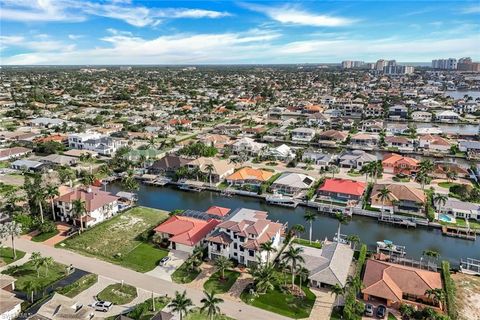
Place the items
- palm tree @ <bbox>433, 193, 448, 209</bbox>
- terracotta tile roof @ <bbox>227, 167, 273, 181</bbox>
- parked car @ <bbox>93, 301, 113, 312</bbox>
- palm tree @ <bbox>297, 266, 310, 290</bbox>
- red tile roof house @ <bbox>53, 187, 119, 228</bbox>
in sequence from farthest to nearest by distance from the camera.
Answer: terracotta tile roof @ <bbox>227, 167, 273, 181</bbox>
palm tree @ <bbox>433, 193, 448, 209</bbox>
red tile roof house @ <bbox>53, 187, 119, 228</bbox>
palm tree @ <bbox>297, 266, 310, 290</bbox>
parked car @ <bbox>93, 301, 113, 312</bbox>

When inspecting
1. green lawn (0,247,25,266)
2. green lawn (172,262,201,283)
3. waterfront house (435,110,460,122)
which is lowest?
green lawn (172,262,201,283)

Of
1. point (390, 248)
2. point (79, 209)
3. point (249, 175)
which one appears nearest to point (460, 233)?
point (390, 248)

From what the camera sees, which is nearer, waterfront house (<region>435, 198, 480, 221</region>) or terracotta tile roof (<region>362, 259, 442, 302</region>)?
terracotta tile roof (<region>362, 259, 442, 302</region>)

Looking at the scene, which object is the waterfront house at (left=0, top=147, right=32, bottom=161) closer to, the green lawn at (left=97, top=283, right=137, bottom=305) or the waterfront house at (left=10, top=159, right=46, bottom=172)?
the waterfront house at (left=10, top=159, right=46, bottom=172)

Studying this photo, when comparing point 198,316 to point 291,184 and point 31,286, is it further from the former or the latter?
point 291,184

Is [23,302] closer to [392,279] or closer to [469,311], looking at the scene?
[392,279]

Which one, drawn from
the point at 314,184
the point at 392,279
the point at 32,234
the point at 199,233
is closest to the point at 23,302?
the point at 32,234

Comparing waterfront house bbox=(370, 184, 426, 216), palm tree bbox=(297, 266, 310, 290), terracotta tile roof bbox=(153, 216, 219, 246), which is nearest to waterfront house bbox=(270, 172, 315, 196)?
A: waterfront house bbox=(370, 184, 426, 216)

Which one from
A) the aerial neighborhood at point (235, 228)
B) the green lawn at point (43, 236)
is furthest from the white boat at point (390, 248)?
the green lawn at point (43, 236)
